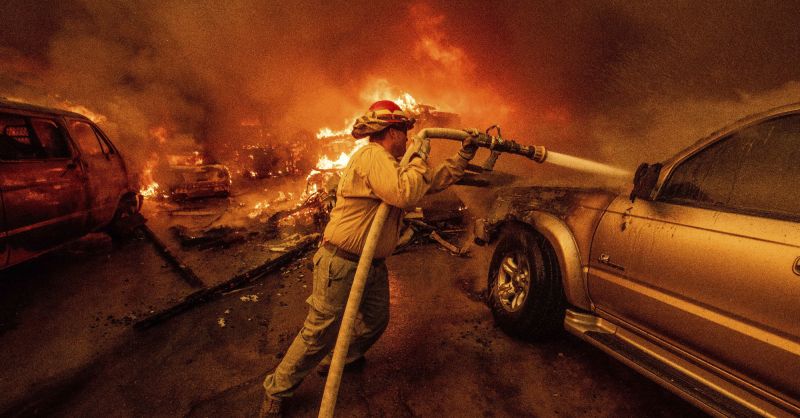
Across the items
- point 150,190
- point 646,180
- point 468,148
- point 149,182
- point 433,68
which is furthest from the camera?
point 433,68

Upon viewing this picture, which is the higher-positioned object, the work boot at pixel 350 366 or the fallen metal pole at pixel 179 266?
the work boot at pixel 350 366

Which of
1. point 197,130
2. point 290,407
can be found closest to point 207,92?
point 197,130

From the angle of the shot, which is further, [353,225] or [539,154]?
[539,154]

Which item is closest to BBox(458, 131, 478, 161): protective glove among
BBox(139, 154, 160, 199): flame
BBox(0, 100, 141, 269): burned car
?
BBox(0, 100, 141, 269): burned car

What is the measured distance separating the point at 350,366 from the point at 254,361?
3.23 feet

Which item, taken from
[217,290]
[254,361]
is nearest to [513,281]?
[254,361]

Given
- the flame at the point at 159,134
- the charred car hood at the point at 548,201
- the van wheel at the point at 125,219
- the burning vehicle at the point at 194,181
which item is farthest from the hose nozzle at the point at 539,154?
the flame at the point at 159,134

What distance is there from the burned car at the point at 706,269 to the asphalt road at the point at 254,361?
761 millimetres

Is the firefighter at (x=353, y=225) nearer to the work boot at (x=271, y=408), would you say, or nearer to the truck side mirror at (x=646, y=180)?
the work boot at (x=271, y=408)

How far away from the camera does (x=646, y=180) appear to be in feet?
7.77

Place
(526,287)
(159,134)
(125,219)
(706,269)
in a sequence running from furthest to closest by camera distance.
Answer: (159,134) → (125,219) → (526,287) → (706,269)

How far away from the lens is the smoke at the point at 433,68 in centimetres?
753

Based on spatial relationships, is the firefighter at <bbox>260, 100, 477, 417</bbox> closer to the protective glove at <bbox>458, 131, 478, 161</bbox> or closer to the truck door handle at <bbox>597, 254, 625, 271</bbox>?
the protective glove at <bbox>458, 131, 478, 161</bbox>

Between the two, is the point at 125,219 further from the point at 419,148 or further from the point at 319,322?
the point at 419,148
